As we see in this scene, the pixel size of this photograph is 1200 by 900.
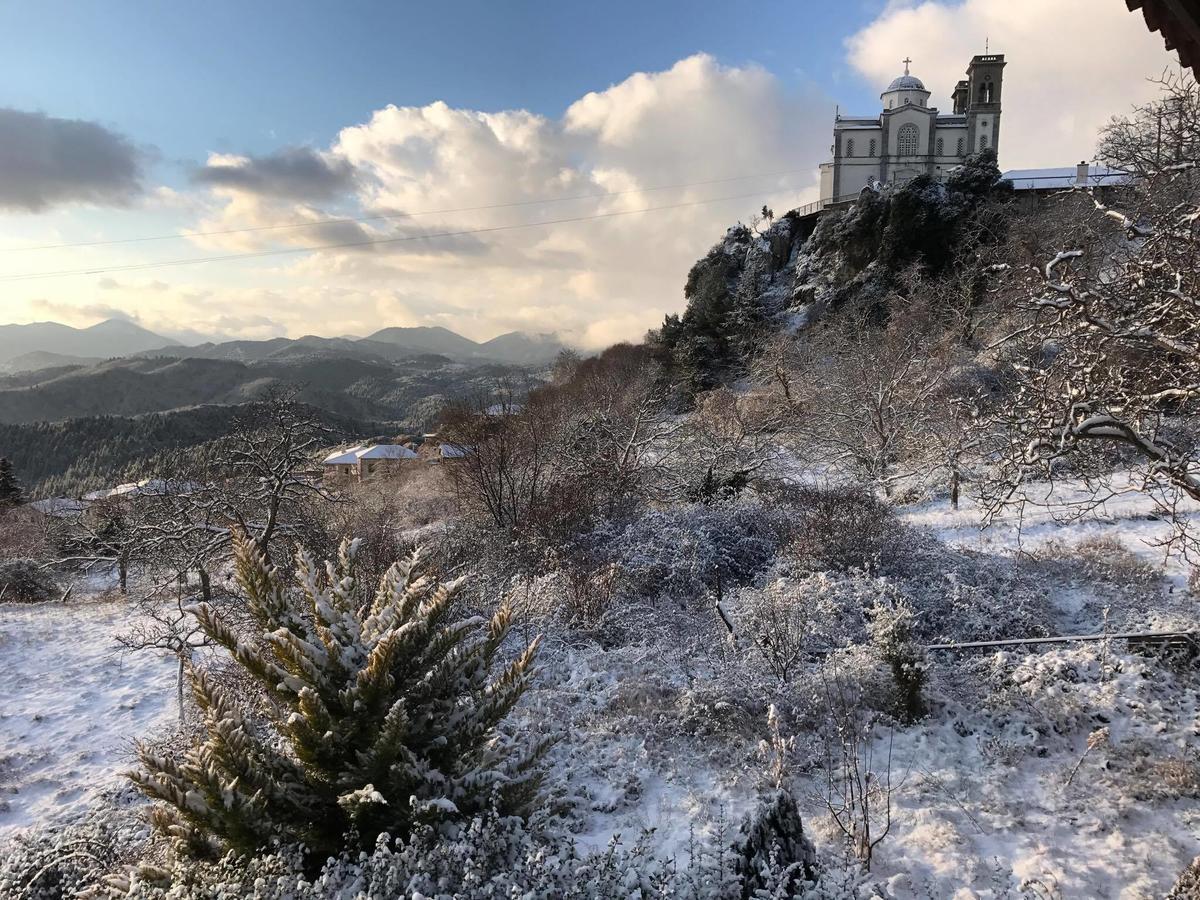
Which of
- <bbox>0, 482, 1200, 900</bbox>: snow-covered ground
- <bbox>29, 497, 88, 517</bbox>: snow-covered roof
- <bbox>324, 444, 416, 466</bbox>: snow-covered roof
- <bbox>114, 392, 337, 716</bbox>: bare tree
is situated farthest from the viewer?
<bbox>324, 444, 416, 466</bbox>: snow-covered roof

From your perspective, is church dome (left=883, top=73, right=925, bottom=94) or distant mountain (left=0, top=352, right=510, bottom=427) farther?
distant mountain (left=0, top=352, right=510, bottom=427)

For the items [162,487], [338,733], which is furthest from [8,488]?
[338,733]

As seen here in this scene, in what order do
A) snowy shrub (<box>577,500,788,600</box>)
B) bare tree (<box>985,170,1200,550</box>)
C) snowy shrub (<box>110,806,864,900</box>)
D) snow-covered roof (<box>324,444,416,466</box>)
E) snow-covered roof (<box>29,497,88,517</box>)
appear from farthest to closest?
snow-covered roof (<box>324,444,416,466</box>) → snow-covered roof (<box>29,497,88,517</box>) → snowy shrub (<box>577,500,788,600</box>) → bare tree (<box>985,170,1200,550</box>) → snowy shrub (<box>110,806,864,900</box>)

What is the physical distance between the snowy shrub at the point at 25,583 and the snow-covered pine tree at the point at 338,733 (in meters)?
21.9

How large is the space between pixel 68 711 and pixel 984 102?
5445 cm

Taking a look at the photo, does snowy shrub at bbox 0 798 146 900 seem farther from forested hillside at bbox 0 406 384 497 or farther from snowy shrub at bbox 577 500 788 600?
forested hillside at bbox 0 406 384 497

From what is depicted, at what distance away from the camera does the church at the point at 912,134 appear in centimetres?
4066

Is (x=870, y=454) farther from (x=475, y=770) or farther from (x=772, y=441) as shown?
(x=475, y=770)

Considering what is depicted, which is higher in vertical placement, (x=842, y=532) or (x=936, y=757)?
(x=842, y=532)

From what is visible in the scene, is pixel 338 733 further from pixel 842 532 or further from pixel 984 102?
pixel 984 102

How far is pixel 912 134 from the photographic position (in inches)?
1617

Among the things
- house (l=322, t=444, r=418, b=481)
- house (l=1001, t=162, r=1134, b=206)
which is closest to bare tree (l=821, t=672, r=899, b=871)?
house (l=1001, t=162, r=1134, b=206)

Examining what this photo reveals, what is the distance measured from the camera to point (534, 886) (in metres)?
3.40

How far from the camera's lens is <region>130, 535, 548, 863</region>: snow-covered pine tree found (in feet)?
11.2
